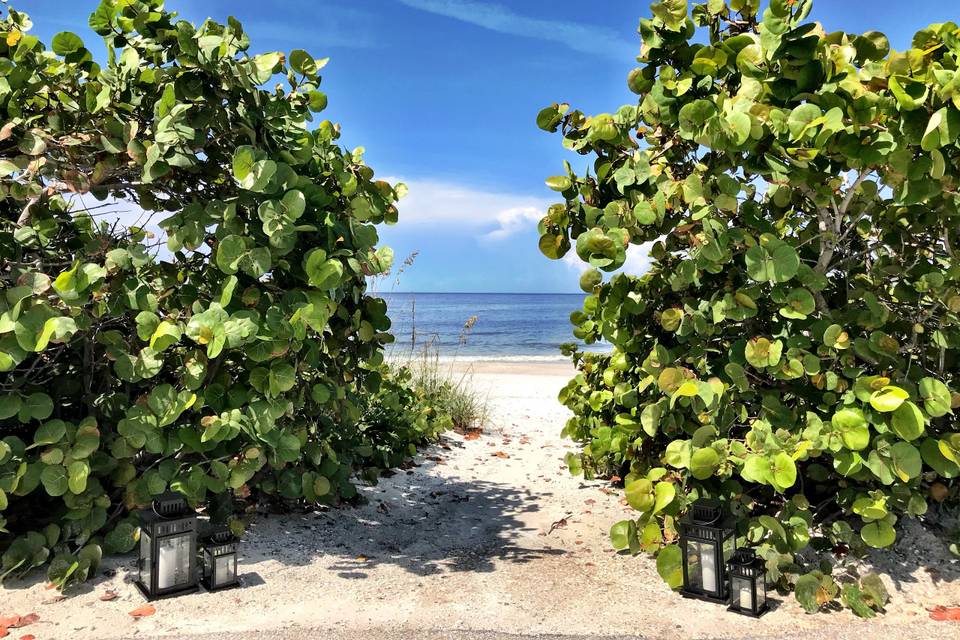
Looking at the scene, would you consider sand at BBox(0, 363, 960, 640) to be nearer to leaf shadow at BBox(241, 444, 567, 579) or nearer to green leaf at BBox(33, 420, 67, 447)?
leaf shadow at BBox(241, 444, 567, 579)

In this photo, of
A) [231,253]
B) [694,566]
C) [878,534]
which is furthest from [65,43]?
[878,534]

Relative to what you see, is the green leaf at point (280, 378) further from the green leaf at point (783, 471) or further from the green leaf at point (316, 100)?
the green leaf at point (783, 471)

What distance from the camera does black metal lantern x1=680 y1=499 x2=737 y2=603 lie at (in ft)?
8.82

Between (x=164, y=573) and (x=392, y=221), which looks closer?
(x=164, y=573)

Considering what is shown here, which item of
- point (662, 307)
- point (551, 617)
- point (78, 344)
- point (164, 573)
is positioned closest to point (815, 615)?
point (551, 617)

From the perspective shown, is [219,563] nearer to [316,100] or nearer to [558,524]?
[558,524]

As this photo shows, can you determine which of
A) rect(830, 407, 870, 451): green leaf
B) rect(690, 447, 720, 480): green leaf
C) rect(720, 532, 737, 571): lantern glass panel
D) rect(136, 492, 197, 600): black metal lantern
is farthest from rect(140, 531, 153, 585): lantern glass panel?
rect(830, 407, 870, 451): green leaf

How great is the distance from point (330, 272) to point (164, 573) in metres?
1.43

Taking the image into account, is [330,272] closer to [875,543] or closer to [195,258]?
[195,258]

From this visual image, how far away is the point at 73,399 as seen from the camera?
306cm

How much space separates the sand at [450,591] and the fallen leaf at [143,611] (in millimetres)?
33

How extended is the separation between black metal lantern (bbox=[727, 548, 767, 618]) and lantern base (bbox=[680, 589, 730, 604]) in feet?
0.18

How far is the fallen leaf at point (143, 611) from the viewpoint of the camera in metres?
2.51

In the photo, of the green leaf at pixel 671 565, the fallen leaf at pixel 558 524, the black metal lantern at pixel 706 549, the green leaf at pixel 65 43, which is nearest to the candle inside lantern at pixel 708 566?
the black metal lantern at pixel 706 549
